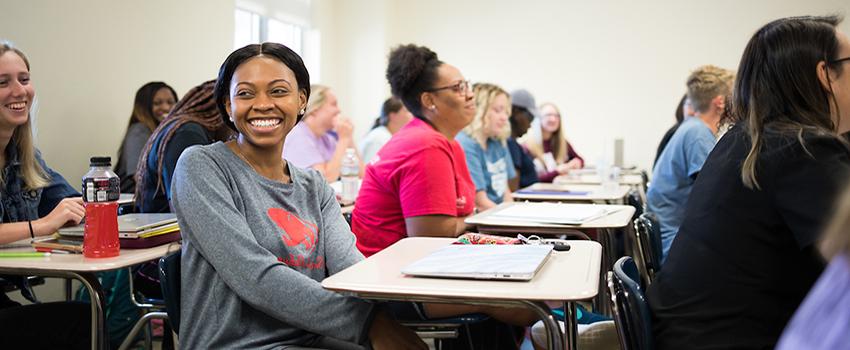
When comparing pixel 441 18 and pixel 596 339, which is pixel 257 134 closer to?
pixel 596 339

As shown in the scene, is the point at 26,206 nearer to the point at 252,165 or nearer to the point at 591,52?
the point at 252,165

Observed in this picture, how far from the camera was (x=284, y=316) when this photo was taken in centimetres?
158

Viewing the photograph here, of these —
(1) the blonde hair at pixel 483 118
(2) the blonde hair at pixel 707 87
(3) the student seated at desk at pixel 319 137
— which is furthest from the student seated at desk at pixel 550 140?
(2) the blonde hair at pixel 707 87

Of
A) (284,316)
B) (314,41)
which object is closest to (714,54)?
(314,41)

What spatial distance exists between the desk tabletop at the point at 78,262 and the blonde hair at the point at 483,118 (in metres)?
2.50

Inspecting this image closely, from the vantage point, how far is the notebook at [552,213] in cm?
265

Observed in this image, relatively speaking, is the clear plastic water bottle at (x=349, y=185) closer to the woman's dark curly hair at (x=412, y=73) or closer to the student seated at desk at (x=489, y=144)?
the student seated at desk at (x=489, y=144)

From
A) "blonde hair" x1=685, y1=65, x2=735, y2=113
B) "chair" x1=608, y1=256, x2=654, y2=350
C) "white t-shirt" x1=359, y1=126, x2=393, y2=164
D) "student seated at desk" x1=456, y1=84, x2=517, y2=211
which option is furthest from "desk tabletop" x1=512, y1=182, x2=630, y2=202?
"chair" x1=608, y1=256, x2=654, y2=350

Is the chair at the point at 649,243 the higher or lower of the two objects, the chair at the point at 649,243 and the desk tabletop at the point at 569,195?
the higher

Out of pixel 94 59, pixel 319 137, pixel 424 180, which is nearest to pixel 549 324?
pixel 424 180

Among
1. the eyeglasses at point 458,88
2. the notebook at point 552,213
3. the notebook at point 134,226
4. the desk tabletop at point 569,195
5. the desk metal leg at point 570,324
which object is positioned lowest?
the desk tabletop at point 569,195

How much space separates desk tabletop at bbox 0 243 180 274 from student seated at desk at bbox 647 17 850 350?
4.14ft

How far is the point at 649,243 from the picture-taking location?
2312 mm

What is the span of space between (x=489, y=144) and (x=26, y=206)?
8.84 feet
